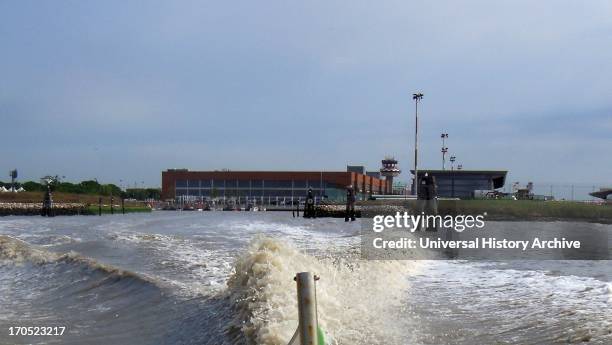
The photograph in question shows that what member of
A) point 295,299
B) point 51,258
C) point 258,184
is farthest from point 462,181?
point 295,299

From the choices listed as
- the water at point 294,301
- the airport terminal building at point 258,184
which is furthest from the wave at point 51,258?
the airport terminal building at point 258,184

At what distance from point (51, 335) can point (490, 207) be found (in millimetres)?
40051

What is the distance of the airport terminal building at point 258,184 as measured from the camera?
116 metres

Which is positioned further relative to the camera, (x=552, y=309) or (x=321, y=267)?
(x=321, y=267)

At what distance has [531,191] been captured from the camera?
7350 centimetres

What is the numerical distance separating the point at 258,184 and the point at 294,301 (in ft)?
368

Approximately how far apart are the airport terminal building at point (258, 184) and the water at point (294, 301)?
97729 mm

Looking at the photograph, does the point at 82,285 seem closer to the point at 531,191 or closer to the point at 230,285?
the point at 230,285

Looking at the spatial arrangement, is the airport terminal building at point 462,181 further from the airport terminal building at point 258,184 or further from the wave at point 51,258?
the wave at point 51,258

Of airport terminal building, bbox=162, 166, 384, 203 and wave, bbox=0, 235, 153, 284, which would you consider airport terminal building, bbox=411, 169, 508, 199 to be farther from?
wave, bbox=0, 235, 153, 284

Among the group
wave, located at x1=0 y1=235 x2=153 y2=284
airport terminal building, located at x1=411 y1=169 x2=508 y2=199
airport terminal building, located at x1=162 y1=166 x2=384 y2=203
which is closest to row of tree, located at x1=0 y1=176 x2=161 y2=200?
airport terminal building, located at x1=162 y1=166 x2=384 y2=203

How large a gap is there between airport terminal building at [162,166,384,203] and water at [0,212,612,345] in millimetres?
97729

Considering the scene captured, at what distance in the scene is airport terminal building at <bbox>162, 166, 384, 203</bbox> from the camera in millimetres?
115688

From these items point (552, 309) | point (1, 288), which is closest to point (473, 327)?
point (552, 309)
